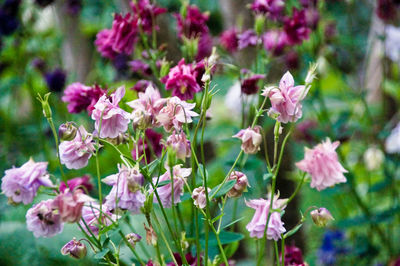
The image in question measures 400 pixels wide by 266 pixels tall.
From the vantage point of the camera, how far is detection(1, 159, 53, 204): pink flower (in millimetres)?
551

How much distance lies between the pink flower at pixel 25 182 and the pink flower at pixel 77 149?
0.05 meters

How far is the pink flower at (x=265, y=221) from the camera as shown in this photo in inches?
24.4

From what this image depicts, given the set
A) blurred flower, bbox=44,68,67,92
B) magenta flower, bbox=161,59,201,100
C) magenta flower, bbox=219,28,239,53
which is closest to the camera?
magenta flower, bbox=161,59,201,100

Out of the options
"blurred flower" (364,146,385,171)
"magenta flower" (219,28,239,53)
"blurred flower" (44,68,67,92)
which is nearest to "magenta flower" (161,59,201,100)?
"magenta flower" (219,28,239,53)

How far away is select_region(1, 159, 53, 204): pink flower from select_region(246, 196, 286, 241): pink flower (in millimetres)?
250

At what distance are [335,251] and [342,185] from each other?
0.19 meters

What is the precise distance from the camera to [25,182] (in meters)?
0.55

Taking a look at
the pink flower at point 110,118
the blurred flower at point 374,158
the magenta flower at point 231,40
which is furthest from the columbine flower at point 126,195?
the blurred flower at point 374,158

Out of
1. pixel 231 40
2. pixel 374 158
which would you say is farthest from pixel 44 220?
pixel 374 158

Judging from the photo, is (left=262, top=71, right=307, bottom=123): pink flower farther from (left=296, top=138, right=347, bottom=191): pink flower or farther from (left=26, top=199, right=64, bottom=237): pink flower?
(left=26, top=199, right=64, bottom=237): pink flower

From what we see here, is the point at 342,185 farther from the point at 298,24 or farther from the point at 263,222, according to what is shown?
the point at 263,222

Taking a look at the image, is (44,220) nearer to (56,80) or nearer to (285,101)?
(285,101)

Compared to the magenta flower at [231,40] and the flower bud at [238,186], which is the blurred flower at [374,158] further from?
the flower bud at [238,186]

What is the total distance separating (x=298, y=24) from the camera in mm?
1056
